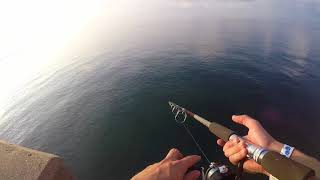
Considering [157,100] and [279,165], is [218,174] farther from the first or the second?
[157,100]

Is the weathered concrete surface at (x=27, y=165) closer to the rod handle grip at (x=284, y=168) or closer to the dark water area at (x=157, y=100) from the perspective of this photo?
the rod handle grip at (x=284, y=168)

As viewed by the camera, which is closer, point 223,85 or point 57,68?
point 223,85

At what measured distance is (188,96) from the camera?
75.0 feet

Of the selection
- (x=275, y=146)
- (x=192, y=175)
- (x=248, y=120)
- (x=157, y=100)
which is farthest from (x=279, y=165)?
(x=157, y=100)

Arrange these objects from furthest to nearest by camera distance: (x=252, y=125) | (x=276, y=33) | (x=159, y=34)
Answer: (x=159, y=34) < (x=276, y=33) < (x=252, y=125)

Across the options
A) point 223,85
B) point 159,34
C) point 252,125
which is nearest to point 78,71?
point 223,85

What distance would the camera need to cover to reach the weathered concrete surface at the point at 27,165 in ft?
21.5

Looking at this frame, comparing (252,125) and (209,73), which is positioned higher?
(252,125)

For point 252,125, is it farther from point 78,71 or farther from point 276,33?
point 276,33

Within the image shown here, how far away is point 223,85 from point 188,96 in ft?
12.3

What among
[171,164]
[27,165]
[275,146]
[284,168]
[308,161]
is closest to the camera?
[284,168]

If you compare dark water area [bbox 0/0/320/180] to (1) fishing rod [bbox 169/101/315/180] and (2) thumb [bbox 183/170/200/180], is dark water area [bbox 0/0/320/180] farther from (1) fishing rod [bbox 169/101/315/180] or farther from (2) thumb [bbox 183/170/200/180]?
(2) thumb [bbox 183/170/200/180]

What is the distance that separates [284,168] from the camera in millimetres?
3516

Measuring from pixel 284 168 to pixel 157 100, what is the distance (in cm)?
1882
